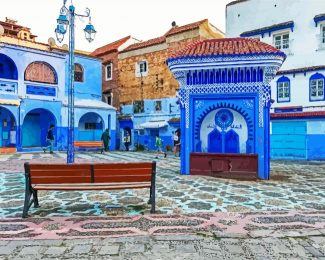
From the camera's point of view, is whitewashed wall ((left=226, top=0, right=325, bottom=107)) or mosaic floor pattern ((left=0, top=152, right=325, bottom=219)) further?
whitewashed wall ((left=226, top=0, right=325, bottom=107))

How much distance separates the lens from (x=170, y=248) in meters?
4.03

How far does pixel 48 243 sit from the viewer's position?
13.8ft

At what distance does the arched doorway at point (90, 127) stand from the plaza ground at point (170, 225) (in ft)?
58.5

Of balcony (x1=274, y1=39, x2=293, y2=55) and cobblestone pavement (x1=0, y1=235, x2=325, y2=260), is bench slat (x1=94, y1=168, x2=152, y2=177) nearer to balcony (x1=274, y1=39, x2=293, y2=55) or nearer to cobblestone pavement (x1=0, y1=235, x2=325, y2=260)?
cobblestone pavement (x1=0, y1=235, x2=325, y2=260)

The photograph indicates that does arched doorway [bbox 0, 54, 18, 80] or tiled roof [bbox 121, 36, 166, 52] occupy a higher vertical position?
tiled roof [bbox 121, 36, 166, 52]

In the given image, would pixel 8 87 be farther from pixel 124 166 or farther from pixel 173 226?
pixel 173 226

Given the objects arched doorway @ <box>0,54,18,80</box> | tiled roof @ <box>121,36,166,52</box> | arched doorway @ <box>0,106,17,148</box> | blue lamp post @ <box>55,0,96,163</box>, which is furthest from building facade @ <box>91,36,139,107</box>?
blue lamp post @ <box>55,0,96,163</box>

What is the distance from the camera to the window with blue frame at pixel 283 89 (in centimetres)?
1912

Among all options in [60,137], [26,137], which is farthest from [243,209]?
[26,137]

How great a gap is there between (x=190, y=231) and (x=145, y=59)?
23.6 metres

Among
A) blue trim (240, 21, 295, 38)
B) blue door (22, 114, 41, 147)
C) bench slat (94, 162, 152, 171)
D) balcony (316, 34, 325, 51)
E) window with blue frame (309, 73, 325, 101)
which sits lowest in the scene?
bench slat (94, 162, 152, 171)

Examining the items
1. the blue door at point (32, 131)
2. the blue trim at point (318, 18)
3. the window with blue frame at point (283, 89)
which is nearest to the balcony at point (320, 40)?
the blue trim at point (318, 18)

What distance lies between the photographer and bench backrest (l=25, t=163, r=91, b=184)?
18.2ft

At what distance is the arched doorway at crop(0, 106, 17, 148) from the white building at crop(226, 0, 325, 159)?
17.2 meters
